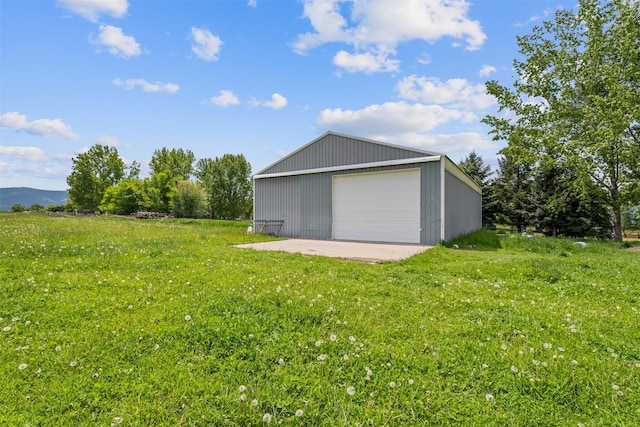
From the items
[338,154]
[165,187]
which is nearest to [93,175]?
[165,187]

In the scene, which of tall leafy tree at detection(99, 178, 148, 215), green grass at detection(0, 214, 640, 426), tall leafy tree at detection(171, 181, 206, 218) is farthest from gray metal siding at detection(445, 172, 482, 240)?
tall leafy tree at detection(99, 178, 148, 215)

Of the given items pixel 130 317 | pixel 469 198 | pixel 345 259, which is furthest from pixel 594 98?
pixel 130 317

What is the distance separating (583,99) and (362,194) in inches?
516

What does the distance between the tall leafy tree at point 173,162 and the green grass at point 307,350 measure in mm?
42920

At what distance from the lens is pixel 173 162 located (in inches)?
1692

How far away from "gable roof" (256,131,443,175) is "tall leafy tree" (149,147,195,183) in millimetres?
36131

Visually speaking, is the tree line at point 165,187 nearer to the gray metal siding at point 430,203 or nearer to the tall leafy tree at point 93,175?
the tall leafy tree at point 93,175

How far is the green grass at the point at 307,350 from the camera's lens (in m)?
1.63

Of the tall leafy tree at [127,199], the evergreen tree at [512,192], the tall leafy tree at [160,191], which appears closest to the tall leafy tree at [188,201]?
the tall leafy tree at [160,191]

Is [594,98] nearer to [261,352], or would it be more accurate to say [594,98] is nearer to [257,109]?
[257,109]

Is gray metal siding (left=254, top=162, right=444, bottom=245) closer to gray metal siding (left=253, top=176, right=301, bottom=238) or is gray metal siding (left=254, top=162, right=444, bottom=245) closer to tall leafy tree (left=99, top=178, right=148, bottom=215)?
gray metal siding (left=253, top=176, right=301, bottom=238)

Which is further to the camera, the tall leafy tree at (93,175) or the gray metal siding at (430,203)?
the tall leafy tree at (93,175)

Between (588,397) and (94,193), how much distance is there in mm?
48805

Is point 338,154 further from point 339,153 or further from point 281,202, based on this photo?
point 281,202
